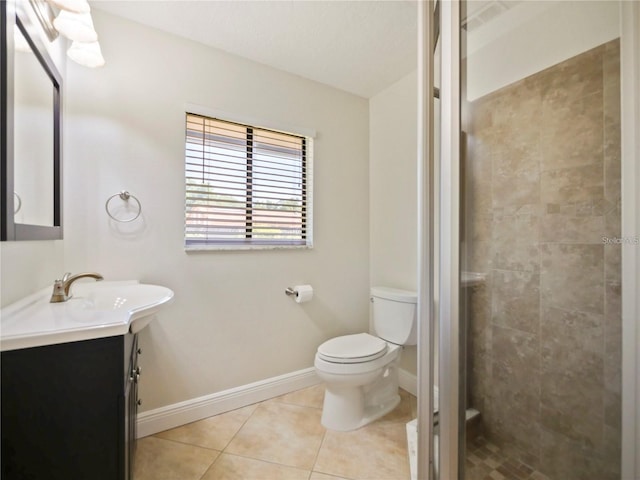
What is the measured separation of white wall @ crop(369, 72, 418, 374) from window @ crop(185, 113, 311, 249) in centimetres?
59

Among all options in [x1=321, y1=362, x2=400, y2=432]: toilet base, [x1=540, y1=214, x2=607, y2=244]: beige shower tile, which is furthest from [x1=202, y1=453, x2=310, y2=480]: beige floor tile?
[x1=540, y1=214, x2=607, y2=244]: beige shower tile

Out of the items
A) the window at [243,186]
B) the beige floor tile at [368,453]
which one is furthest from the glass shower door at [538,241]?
the window at [243,186]

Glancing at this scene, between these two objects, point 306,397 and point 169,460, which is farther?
point 306,397

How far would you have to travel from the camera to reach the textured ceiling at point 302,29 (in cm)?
147

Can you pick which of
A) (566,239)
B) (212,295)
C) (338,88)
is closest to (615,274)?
(566,239)

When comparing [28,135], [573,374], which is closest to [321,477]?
[573,374]

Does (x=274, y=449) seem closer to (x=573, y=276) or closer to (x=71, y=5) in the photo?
(x=573, y=276)

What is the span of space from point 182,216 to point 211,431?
1257 millimetres

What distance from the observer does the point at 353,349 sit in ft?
5.69

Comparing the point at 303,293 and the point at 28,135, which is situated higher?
the point at 28,135

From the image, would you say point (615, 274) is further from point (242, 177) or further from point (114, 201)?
point (114, 201)

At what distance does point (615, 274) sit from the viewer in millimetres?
527

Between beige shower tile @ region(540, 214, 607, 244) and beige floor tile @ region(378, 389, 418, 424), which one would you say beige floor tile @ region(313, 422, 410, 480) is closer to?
beige floor tile @ region(378, 389, 418, 424)

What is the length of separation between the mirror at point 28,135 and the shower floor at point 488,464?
1.43m
